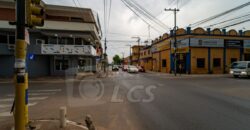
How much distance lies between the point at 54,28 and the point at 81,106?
2084 cm

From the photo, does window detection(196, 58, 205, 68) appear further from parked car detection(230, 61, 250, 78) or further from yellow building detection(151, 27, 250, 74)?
parked car detection(230, 61, 250, 78)

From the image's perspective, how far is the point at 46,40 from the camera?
29594mm

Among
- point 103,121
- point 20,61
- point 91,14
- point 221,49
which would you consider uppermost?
point 91,14

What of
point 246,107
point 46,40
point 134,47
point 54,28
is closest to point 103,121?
point 246,107

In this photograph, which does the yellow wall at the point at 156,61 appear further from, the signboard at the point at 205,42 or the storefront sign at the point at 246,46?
the storefront sign at the point at 246,46

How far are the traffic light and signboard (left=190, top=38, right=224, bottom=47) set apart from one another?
3433 cm

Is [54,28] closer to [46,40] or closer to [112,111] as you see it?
[46,40]

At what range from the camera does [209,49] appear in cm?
3709

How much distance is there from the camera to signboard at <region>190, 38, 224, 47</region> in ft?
119

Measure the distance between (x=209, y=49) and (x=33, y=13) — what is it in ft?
120

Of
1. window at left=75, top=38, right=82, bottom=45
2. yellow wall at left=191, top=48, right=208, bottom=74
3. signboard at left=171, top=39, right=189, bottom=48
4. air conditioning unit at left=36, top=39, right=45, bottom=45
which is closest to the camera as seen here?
air conditioning unit at left=36, top=39, right=45, bottom=45

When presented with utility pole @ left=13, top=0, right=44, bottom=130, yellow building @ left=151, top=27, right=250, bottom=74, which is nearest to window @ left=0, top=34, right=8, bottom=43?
utility pole @ left=13, top=0, right=44, bottom=130

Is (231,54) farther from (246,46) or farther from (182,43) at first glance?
(182,43)

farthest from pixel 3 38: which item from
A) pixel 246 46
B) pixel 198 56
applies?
pixel 246 46
